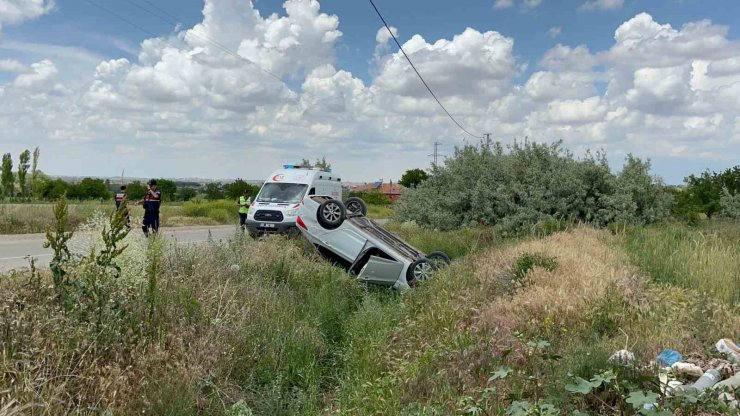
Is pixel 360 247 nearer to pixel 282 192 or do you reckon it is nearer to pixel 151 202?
pixel 151 202

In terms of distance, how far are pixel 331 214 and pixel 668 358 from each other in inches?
306

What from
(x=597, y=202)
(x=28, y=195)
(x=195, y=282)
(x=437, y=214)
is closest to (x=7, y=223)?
(x=28, y=195)

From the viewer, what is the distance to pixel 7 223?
20062mm

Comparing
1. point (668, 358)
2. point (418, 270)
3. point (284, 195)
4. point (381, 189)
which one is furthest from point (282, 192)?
point (381, 189)

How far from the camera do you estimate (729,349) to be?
4.20 meters

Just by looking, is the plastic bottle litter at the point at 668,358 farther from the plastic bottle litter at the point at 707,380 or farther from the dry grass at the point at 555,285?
the dry grass at the point at 555,285

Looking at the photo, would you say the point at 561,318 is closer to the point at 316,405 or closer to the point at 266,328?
the point at 316,405

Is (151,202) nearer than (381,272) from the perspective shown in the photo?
No

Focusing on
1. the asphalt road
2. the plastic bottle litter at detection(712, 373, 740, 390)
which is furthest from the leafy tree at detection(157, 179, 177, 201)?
the plastic bottle litter at detection(712, 373, 740, 390)

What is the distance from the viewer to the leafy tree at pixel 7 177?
78.3 ft

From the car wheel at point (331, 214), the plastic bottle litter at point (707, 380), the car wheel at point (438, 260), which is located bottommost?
the car wheel at point (438, 260)

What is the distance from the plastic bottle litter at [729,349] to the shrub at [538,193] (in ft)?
→ 33.7

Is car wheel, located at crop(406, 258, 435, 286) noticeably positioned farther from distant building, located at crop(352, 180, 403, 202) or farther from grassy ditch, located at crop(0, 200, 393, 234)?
distant building, located at crop(352, 180, 403, 202)

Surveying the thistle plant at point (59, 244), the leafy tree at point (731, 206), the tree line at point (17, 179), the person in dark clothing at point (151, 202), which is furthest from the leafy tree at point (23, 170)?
the leafy tree at point (731, 206)
